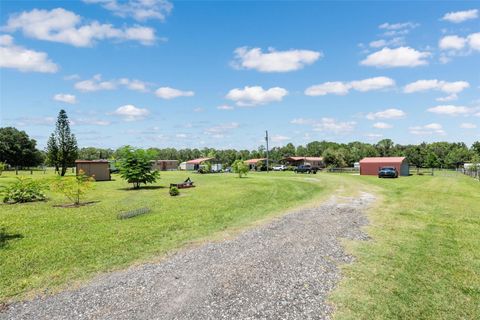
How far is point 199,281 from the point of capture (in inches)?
357

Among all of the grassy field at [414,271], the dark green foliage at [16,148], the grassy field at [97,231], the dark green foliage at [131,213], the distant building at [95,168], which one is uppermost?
the dark green foliage at [16,148]

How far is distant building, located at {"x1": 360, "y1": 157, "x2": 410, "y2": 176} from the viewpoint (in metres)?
51.0

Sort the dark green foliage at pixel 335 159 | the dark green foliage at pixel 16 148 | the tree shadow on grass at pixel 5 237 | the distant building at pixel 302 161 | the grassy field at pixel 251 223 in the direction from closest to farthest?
1. the grassy field at pixel 251 223
2. the tree shadow on grass at pixel 5 237
3. the dark green foliage at pixel 335 159
4. the distant building at pixel 302 161
5. the dark green foliage at pixel 16 148

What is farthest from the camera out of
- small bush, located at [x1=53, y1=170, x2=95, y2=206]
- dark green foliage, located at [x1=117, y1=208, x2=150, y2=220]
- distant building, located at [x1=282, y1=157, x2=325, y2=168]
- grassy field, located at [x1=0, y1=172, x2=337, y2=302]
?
distant building, located at [x1=282, y1=157, x2=325, y2=168]

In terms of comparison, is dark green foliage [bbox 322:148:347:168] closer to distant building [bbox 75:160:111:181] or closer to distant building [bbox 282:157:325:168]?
distant building [bbox 282:157:325:168]

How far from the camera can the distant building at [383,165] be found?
167 ft

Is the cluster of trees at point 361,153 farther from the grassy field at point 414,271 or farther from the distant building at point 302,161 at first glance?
the grassy field at point 414,271

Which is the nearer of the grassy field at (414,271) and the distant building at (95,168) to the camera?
the grassy field at (414,271)

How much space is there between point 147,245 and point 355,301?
26.2ft

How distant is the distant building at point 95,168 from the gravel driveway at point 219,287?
38419 millimetres

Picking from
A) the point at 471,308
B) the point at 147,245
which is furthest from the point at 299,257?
the point at 147,245

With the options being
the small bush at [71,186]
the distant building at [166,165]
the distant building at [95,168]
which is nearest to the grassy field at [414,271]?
the small bush at [71,186]

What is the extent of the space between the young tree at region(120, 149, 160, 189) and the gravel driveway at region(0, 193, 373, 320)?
23316 mm

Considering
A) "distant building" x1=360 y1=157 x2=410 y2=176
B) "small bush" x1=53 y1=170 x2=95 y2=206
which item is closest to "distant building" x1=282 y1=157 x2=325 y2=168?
"distant building" x1=360 y1=157 x2=410 y2=176
